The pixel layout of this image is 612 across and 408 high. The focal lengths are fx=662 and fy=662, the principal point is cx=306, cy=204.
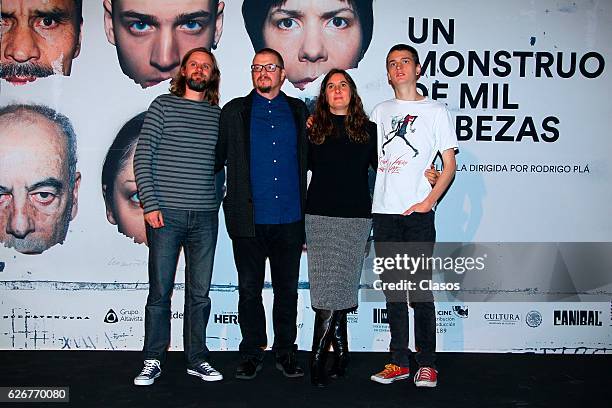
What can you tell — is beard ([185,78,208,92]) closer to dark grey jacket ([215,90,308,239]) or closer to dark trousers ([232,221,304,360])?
dark grey jacket ([215,90,308,239])

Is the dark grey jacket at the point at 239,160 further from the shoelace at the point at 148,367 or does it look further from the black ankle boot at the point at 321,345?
the shoelace at the point at 148,367

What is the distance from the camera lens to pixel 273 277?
361cm

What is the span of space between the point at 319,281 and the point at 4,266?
2.05 meters

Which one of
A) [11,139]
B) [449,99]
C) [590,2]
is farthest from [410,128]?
[11,139]

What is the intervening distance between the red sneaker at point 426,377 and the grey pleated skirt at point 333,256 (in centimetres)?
51

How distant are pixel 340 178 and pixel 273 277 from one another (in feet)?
2.24

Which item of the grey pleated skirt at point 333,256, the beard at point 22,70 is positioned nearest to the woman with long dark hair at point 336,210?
the grey pleated skirt at point 333,256

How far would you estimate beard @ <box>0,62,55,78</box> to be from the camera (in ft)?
13.3

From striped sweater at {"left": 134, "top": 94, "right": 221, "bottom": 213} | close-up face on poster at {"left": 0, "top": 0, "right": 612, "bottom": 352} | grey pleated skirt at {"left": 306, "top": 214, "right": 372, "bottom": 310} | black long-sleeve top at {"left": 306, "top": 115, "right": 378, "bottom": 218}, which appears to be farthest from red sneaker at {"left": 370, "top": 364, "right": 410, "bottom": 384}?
striped sweater at {"left": 134, "top": 94, "right": 221, "bottom": 213}

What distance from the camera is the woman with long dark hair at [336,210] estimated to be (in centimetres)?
336

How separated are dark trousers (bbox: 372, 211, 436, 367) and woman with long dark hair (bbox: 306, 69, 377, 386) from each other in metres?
0.10

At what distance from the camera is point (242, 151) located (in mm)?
3457

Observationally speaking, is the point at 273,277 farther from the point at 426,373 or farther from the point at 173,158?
the point at 426,373

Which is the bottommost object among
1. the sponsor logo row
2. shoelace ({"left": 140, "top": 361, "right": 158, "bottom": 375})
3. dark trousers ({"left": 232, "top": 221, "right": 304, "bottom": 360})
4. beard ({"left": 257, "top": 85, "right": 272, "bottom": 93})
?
shoelace ({"left": 140, "top": 361, "right": 158, "bottom": 375})
